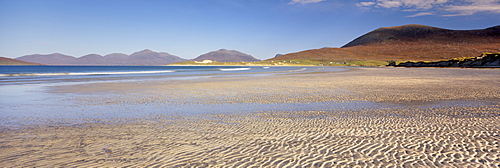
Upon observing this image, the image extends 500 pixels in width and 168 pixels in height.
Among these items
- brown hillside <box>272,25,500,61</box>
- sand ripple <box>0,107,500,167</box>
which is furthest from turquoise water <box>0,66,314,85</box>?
brown hillside <box>272,25,500,61</box>

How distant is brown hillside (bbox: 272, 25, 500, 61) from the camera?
125 m

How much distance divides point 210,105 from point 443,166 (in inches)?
299

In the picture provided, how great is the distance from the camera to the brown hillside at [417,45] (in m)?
125

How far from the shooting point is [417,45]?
471 feet

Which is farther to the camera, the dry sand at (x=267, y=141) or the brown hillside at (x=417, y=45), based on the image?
→ the brown hillside at (x=417, y=45)

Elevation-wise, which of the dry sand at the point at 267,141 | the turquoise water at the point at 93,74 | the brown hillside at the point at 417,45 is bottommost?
the dry sand at the point at 267,141

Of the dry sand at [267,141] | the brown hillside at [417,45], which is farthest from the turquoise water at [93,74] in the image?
the brown hillside at [417,45]

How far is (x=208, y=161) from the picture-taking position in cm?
444

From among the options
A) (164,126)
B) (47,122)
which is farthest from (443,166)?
(47,122)

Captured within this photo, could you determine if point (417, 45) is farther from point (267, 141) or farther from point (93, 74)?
point (267, 141)

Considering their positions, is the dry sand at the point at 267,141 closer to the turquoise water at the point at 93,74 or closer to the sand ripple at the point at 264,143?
the sand ripple at the point at 264,143

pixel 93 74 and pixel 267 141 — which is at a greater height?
pixel 93 74

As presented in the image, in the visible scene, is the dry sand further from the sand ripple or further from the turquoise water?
the turquoise water

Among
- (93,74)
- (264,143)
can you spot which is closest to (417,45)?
(93,74)
